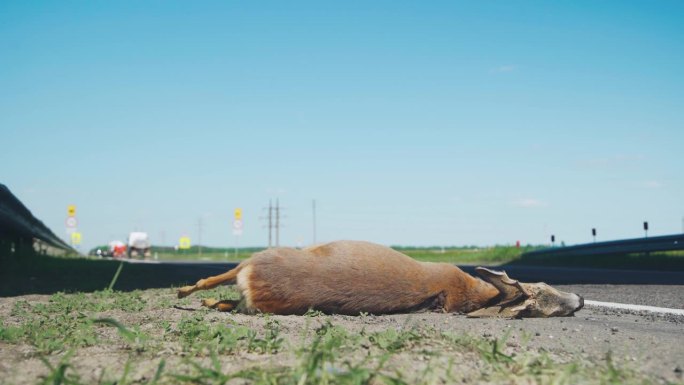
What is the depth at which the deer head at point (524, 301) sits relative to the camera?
19.4 ft

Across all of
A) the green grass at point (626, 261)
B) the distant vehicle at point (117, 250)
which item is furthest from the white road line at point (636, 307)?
the distant vehicle at point (117, 250)

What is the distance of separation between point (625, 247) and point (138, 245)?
2226 inches

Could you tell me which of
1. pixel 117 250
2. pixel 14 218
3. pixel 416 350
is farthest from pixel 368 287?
pixel 117 250

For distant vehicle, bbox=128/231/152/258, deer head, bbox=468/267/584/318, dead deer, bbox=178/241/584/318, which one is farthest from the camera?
distant vehicle, bbox=128/231/152/258

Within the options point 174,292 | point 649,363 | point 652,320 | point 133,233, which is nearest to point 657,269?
point 652,320

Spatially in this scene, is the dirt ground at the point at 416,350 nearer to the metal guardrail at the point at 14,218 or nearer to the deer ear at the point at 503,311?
the deer ear at the point at 503,311

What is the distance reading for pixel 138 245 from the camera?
6669 cm

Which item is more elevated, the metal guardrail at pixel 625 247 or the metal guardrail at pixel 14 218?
the metal guardrail at pixel 14 218

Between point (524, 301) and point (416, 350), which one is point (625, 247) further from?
point (416, 350)

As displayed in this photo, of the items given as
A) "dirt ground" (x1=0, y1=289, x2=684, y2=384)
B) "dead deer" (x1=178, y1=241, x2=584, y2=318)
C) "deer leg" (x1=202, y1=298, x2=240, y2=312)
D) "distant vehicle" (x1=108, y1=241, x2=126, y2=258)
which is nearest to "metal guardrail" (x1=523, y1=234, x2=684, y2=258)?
"dirt ground" (x1=0, y1=289, x2=684, y2=384)

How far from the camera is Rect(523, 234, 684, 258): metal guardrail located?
1714 centimetres

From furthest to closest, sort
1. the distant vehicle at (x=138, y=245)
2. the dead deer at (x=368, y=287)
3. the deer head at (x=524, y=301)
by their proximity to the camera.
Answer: the distant vehicle at (x=138, y=245) < the deer head at (x=524, y=301) < the dead deer at (x=368, y=287)

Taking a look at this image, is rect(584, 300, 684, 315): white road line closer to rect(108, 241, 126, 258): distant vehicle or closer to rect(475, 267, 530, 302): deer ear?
rect(475, 267, 530, 302): deer ear

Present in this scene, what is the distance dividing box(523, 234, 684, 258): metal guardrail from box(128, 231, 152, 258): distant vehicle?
5207 centimetres
